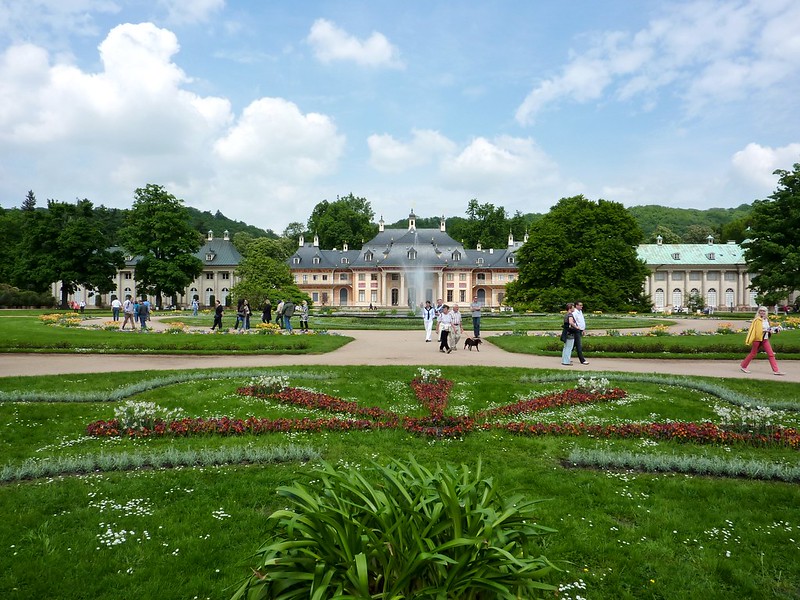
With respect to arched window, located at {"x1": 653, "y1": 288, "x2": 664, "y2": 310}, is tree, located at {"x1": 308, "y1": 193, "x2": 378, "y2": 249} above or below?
above

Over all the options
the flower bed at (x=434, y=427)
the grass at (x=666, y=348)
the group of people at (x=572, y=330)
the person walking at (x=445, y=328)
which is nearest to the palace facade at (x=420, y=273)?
the grass at (x=666, y=348)

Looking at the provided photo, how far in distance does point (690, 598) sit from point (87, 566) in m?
4.73

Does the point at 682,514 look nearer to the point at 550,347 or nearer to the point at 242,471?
the point at 242,471

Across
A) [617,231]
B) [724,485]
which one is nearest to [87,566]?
[724,485]

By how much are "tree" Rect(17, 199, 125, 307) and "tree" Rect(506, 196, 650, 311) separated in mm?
47237

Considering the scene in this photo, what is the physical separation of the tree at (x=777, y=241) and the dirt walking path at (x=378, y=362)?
26.4 meters

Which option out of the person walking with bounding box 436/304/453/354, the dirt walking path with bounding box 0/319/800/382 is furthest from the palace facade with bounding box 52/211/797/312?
the dirt walking path with bounding box 0/319/800/382

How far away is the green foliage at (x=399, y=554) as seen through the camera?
279cm

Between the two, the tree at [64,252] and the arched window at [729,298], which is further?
the arched window at [729,298]

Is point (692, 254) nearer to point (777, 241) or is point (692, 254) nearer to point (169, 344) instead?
point (777, 241)

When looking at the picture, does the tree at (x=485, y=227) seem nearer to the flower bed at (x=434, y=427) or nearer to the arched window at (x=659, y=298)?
the arched window at (x=659, y=298)

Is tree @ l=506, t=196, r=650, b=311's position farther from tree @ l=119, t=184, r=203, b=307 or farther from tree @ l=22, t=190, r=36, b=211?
tree @ l=22, t=190, r=36, b=211

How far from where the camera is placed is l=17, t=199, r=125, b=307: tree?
196 feet

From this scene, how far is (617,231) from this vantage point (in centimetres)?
5550
